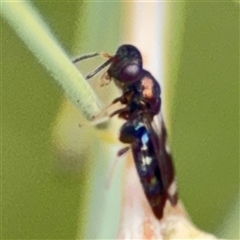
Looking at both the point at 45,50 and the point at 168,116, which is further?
the point at 168,116

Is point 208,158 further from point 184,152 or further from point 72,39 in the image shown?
point 72,39

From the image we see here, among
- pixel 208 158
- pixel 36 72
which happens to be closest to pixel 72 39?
pixel 36 72

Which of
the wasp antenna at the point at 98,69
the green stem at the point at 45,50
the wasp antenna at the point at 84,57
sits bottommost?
the wasp antenna at the point at 98,69

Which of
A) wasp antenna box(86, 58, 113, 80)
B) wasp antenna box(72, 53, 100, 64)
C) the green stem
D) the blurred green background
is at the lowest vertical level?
Answer: the blurred green background

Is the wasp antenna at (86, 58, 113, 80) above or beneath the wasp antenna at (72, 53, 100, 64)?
beneath
